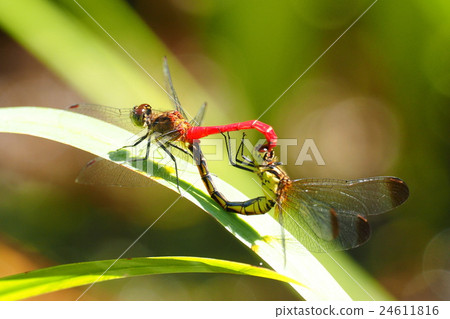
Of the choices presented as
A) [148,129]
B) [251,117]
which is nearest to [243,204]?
[148,129]

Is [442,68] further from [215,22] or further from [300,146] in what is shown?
[215,22]

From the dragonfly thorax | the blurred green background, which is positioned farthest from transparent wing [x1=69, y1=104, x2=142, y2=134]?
the blurred green background

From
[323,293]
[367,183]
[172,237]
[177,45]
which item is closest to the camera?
[323,293]

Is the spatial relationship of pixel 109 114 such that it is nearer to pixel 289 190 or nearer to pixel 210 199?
pixel 210 199

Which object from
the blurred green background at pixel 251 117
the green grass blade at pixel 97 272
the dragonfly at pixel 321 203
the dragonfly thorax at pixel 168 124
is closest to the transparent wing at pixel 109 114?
the dragonfly thorax at pixel 168 124

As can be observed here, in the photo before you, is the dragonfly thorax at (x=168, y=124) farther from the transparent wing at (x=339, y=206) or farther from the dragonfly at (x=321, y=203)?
the transparent wing at (x=339, y=206)

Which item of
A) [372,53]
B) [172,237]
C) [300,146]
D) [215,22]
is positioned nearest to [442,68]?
[372,53]
